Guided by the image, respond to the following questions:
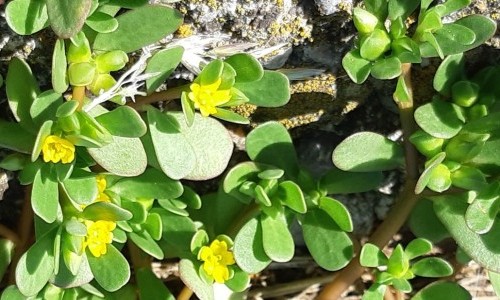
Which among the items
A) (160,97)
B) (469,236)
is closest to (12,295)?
(160,97)

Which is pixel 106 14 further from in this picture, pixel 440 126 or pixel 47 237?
pixel 440 126

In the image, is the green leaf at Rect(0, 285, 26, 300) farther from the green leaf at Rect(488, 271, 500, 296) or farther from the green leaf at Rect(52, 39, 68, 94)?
the green leaf at Rect(488, 271, 500, 296)

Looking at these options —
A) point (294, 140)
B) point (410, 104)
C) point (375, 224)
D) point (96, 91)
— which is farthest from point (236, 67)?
point (375, 224)

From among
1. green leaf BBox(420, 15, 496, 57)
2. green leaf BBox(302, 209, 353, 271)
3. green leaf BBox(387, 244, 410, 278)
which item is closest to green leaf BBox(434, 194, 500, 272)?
green leaf BBox(387, 244, 410, 278)

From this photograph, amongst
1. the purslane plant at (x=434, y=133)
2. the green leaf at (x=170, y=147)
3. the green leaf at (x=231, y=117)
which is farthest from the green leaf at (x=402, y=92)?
the green leaf at (x=170, y=147)

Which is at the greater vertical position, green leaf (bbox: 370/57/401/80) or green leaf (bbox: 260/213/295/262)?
green leaf (bbox: 370/57/401/80)

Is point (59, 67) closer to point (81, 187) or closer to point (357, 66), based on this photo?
point (81, 187)
